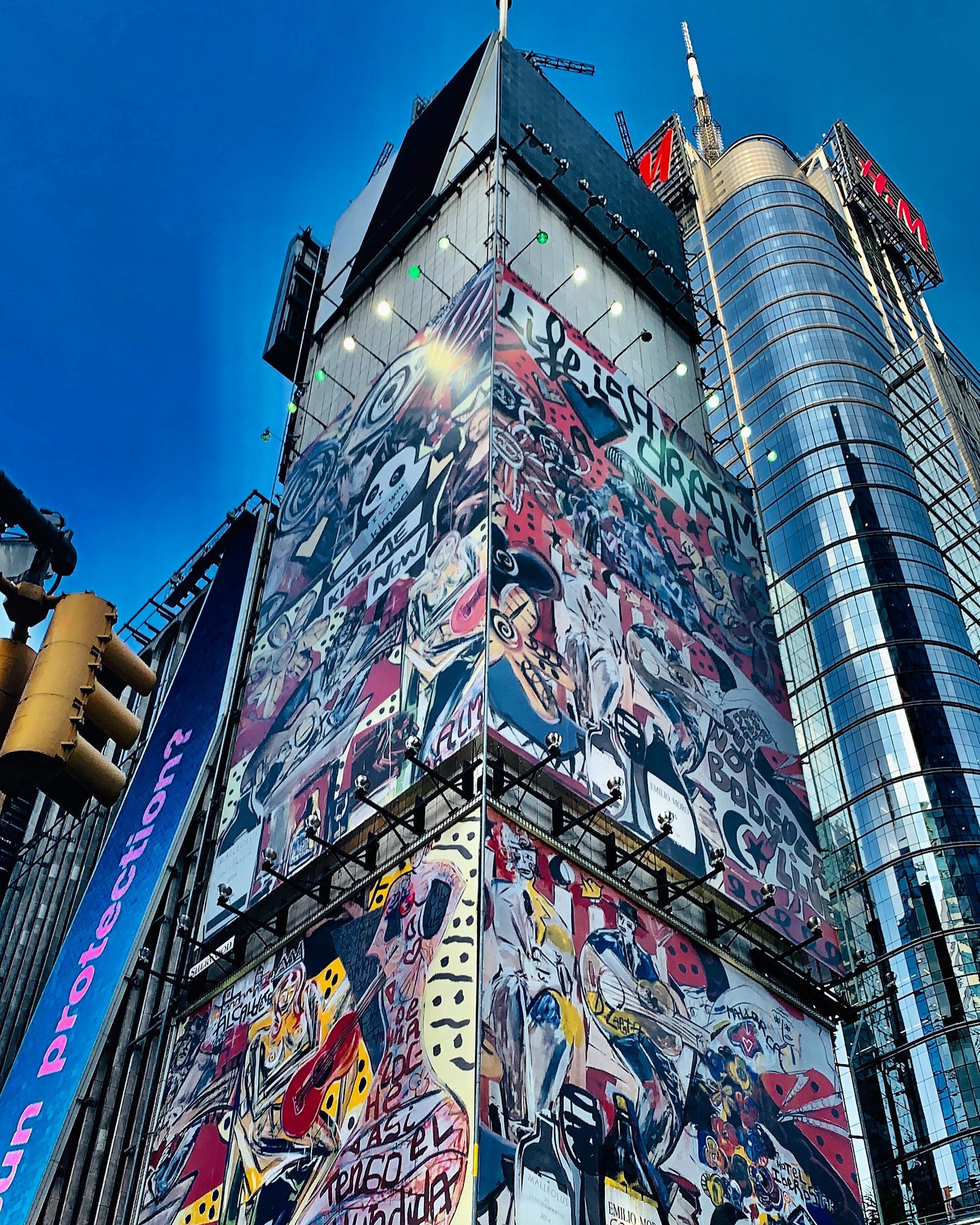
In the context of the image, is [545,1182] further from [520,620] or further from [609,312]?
[609,312]

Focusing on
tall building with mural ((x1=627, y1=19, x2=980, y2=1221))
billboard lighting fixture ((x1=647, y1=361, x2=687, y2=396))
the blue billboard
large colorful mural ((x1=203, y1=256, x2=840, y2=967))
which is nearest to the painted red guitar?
large colorful mural ((x1=203, y1=256, x2=840, y2=967))

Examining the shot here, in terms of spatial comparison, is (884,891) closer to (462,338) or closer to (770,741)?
(770,741)

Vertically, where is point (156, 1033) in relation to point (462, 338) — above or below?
below

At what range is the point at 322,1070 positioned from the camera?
71.1 ft

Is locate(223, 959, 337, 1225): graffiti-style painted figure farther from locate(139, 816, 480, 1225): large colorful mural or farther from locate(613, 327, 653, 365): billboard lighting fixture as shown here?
locate(613, 327, 653, 365): billboard lighting fixture

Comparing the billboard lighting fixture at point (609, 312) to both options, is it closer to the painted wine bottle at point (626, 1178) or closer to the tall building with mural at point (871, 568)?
the tall building with mural at point (871, 568)

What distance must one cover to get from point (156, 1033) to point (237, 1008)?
3292 mm

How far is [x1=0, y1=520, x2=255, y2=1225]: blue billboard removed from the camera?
25.4m

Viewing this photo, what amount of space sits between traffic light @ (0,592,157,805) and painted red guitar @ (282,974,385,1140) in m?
16.6

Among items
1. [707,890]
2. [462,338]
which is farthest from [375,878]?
[462,338]

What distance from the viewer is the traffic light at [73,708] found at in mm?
5418

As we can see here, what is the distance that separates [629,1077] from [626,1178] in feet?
5.63

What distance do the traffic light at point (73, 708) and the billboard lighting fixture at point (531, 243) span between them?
100 ft

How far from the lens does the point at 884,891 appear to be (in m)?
48.7
